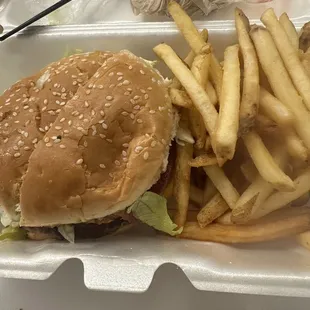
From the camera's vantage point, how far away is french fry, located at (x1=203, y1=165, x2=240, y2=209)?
70.4 inches

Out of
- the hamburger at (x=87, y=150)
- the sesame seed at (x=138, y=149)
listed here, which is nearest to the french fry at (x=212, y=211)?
the hamburger at (x=87, y=150)

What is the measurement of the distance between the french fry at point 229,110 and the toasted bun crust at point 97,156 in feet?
0.85

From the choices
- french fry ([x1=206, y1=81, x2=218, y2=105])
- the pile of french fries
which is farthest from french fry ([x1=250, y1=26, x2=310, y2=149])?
french fry ([x1=206, y1=81, x2=218, y2=105])

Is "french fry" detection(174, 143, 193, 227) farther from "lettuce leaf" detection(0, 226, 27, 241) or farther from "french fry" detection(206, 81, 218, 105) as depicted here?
"lettuce leaf" detection(0, 226, 27, 241)

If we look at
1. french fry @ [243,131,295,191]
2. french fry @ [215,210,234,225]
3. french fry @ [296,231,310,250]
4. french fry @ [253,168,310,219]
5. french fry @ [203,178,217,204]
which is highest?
french fry @ [243,131,295,191]

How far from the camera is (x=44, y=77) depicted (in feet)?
6.74

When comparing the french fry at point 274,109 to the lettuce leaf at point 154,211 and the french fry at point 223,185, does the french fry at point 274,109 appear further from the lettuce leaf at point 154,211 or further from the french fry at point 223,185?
the lettuce leaf at point 154,211

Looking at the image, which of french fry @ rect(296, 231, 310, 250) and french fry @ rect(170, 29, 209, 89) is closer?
french fry @ rect(296, 231, 310, 250)

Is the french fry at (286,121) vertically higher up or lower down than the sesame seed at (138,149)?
lower down

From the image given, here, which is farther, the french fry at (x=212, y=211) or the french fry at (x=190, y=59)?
the french fry at (x=190, y=59)

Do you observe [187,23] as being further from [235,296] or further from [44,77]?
[235,296]

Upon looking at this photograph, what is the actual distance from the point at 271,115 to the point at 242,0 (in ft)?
3.33

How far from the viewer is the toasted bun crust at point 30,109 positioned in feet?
6.09

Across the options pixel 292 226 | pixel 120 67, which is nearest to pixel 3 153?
pixel 120 67
